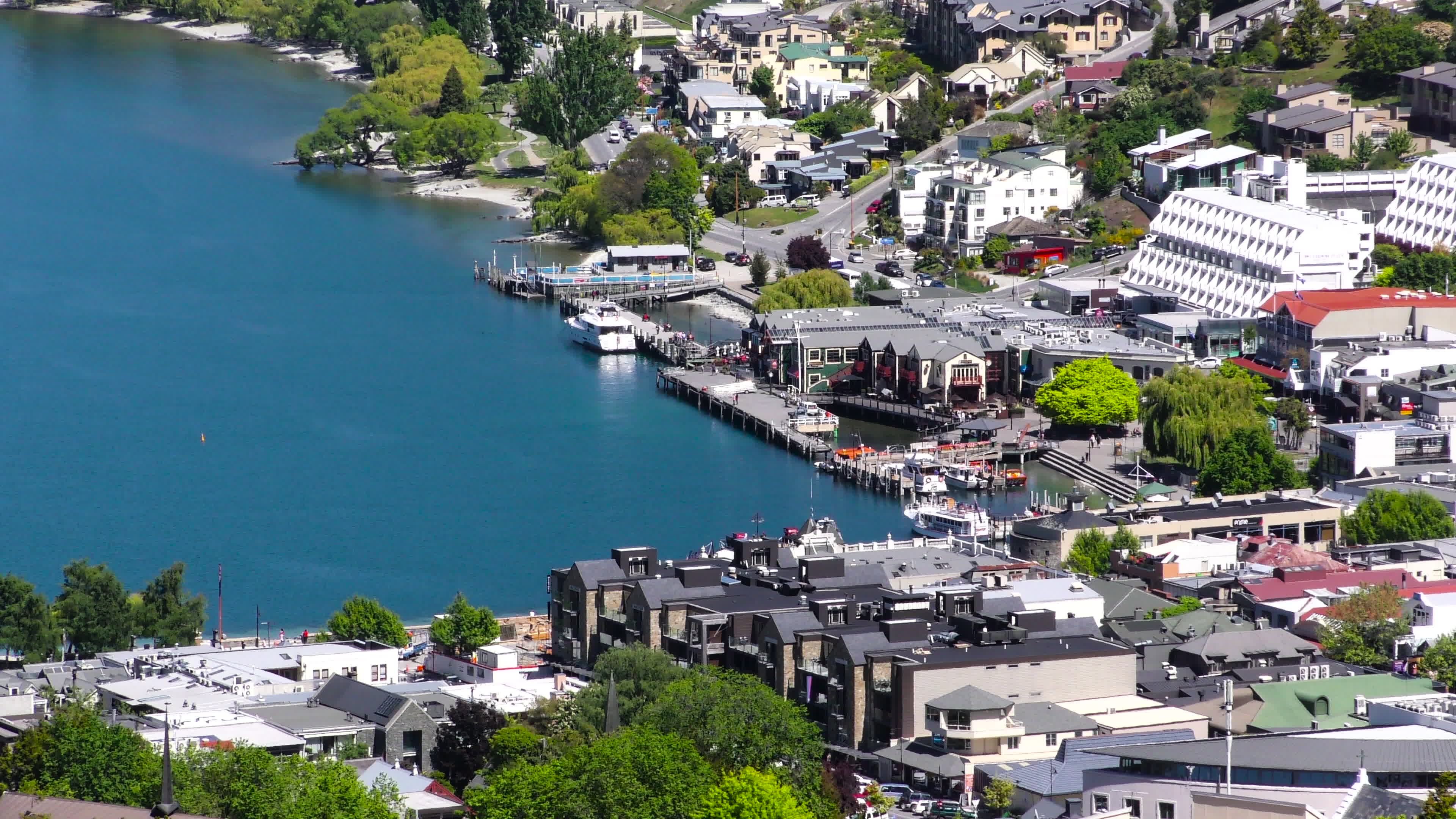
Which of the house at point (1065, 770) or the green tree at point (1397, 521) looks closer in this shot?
the house at point (1065, 770)

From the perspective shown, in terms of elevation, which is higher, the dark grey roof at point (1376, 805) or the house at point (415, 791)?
the dark grey roof at point (1376, 805)

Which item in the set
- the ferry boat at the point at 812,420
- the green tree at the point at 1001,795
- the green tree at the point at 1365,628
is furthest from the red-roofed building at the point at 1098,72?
the green tree at the point at 1001,795

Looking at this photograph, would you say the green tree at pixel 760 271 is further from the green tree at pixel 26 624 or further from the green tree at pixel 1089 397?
the green tree at pixel 26 624

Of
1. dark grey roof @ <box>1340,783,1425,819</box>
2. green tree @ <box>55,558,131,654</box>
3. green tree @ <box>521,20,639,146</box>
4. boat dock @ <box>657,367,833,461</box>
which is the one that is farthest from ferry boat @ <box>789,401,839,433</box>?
green tree @ <box>521,20,639,146</box>

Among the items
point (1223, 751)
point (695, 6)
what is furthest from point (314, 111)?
point (1223, 751)

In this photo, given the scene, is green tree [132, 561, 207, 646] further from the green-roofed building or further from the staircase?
the staircase

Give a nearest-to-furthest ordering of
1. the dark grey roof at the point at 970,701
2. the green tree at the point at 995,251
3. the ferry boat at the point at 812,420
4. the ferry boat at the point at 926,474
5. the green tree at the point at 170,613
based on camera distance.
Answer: the dark grey roof at the point at 970,701, the green tree at the point at 170,613, the ferry boat at the point at 926,474, the ferry boat at the point at 812,420, the green tree at the point at 995,251

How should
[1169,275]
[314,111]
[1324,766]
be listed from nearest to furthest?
[1324,766], [1169,275], [314,111]

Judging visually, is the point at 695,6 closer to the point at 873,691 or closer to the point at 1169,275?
the point at 1169,275
